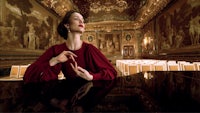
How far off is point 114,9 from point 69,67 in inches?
718

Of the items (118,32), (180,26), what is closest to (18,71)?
(180,26)

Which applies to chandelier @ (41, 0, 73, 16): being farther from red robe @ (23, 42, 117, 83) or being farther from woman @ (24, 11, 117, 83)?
red robe @ (23, 42, 117, 83)

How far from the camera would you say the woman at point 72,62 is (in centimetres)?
176

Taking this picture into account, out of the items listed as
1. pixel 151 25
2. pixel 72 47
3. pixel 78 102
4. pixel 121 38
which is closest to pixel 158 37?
pixel 151 25

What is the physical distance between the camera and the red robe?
5.83 ft

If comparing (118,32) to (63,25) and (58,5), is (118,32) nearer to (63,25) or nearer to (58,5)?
(58,5)

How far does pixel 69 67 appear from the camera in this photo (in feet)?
6.37

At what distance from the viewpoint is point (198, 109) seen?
789 millimetres

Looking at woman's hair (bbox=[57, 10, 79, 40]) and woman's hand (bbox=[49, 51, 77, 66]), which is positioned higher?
woman's hair (bbox=[57, 10, 79, 40])

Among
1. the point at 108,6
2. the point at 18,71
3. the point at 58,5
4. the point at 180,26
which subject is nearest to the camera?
the point at 18,71

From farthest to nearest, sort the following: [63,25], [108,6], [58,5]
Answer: [108,6] < [58,5] < [63,25]

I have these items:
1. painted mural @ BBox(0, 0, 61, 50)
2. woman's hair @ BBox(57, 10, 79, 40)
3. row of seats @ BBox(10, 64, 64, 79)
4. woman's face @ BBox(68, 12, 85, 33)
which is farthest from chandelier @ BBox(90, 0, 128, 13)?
woman's face @ BBox(68, 12, 85, 33)

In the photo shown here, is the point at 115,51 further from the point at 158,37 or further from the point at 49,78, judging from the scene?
the point at 49,78

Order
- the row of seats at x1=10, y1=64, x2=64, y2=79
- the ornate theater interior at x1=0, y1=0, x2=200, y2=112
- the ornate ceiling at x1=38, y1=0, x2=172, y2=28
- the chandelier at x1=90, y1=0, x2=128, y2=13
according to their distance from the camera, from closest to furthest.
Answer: the row of seats at x1=10, y1=64, x2=64, y2=79, the ornate theater interior at x1=0, y1=0, x2=200, y2=112, the ornate ceiling at x1=38, y1=0, x2=172, y2=28, the chandelier at x1=90, y1=0, x2=128, y2=13
